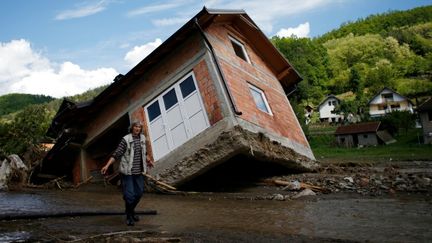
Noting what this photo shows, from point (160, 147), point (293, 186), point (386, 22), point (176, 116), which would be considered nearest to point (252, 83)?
point (176, 116)

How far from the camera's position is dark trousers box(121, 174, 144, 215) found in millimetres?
6113

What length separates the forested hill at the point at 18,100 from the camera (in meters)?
87.8

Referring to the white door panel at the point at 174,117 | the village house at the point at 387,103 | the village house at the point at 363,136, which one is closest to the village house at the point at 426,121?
the village house at the point at 363,136

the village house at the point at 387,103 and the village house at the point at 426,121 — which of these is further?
the village house at the point at 387,103

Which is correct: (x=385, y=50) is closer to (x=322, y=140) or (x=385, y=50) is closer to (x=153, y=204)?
(x=322, y=140)

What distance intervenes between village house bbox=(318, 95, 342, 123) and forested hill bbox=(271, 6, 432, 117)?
4.84 metres

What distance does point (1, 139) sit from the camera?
58.8ft

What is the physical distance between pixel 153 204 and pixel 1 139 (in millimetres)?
12763

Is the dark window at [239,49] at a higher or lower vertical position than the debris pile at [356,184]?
higher

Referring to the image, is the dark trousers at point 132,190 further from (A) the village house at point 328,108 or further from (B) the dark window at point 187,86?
(A) the village house at point 328,108

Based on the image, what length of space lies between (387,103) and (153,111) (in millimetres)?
73715

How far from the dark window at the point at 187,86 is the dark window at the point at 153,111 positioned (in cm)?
104

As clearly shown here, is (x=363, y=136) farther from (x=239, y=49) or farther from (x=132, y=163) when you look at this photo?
(x=132, y=163)

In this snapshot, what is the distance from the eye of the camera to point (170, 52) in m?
12.0
